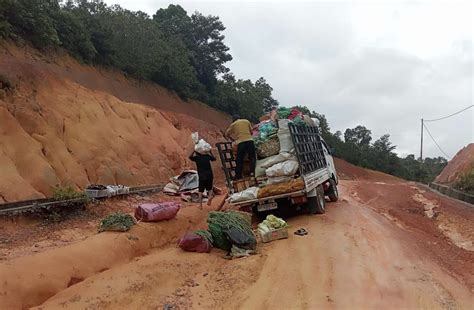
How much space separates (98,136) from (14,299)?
34.6ft

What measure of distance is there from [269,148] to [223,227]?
10.3 feet

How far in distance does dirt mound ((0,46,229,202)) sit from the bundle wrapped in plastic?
5.07 m

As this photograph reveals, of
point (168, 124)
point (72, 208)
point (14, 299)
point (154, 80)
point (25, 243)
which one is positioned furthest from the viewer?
point (154, 80)

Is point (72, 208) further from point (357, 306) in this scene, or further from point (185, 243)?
point (357, 306)

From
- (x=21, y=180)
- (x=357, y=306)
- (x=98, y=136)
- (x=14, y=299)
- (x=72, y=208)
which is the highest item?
(x=98, y=136)

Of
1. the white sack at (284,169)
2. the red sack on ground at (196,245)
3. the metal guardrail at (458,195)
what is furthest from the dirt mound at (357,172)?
the red sack on ground at (196,245)

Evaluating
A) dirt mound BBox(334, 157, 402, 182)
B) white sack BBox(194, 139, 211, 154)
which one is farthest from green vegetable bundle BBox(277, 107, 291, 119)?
dirt mound BBox(334, 157, 402, 182)

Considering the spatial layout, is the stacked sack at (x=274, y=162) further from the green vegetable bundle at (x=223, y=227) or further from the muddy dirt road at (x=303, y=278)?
the green vegetable bundle at (x=223, y=227)

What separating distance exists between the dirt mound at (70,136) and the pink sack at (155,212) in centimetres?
297

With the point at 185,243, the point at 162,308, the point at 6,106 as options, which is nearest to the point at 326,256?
the point at 185,243

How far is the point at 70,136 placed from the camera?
1389cm

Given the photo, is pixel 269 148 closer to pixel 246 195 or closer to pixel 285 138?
pixel 285 138

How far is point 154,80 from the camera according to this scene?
3241 cm

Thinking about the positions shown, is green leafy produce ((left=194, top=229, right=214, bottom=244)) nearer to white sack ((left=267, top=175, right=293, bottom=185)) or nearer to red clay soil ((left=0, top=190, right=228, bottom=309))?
red clay soil ((left=0, top=190, right=228, bottom=309))
